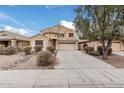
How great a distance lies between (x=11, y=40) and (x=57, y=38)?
347 inches

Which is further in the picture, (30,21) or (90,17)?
(90,17)

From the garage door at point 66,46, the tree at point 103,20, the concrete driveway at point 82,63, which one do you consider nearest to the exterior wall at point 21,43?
the garage door at point 66,46

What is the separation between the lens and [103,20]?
18.5 meters

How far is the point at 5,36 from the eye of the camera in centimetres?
2797

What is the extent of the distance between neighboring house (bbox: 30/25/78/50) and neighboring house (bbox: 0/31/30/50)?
125 centimetres

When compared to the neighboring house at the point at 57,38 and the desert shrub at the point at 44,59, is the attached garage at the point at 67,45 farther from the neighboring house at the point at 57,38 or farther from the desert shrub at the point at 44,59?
the desert shrub at the point at 44,59

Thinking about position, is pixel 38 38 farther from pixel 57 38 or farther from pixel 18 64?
pixel 18 64

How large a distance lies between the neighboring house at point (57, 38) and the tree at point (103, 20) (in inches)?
426

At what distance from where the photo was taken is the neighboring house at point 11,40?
26891 millimetres

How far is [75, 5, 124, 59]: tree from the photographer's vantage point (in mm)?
18125
